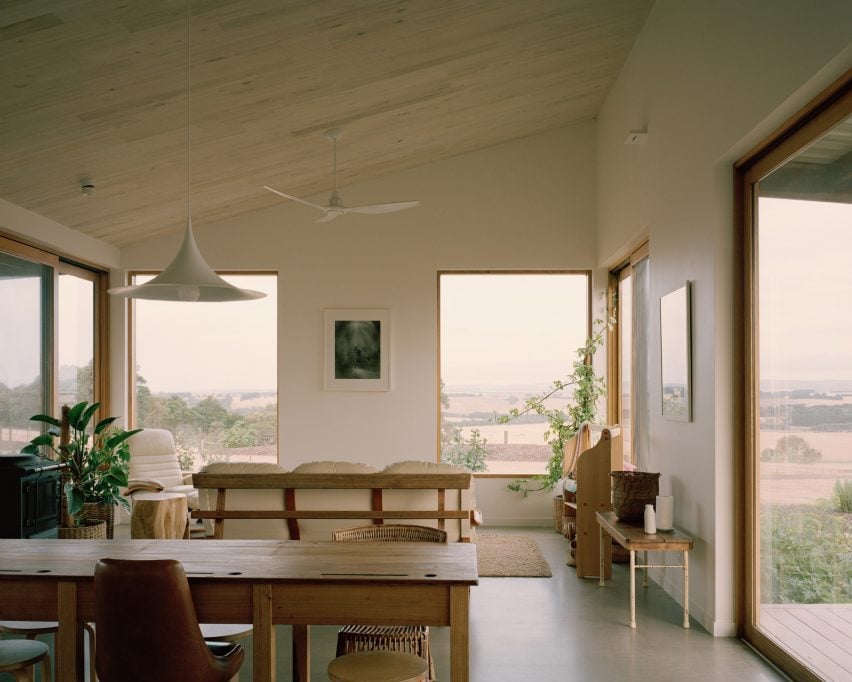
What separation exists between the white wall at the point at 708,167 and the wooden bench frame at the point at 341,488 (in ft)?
4.58

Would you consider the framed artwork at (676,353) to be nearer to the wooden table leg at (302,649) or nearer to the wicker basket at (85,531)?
the wooden table leg at (302,649)

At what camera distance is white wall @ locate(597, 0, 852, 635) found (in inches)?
127

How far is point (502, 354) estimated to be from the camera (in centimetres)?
790

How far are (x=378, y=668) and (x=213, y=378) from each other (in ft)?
19.1

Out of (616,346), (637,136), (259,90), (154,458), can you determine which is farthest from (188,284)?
(616,346)

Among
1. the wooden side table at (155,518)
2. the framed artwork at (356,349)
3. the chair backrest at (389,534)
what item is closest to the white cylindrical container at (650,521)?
the chair backrest at (389,534)

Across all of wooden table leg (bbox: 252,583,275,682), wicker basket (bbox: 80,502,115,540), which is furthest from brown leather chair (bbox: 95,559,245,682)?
wicker basket (bbox: 80,502,115,540)

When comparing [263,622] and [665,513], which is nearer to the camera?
[263,622]

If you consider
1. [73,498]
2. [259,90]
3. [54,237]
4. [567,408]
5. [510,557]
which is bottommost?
[510,557]

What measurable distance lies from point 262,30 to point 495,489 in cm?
503

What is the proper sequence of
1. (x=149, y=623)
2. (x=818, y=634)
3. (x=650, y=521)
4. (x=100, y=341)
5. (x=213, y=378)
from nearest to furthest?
(x=149, y=623) < (x=818, y=634) < (x=650, y=521) < (x=100, y=341) < (x=213, y=378)

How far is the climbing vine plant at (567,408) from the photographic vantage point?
23.9 feet

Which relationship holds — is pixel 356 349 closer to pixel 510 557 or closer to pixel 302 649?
pixel 510 557

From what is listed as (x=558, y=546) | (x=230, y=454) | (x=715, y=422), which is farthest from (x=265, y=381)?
(x=715, y=422)
